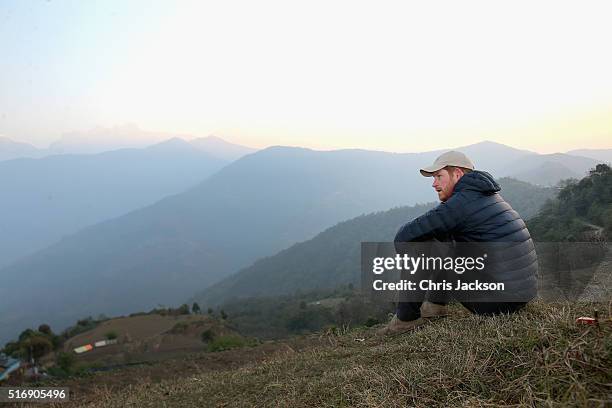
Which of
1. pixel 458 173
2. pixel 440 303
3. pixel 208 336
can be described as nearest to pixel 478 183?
pixel 458 173

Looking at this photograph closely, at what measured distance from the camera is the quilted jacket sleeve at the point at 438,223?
3715 mm

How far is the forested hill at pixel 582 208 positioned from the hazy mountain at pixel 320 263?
50012 millimetres

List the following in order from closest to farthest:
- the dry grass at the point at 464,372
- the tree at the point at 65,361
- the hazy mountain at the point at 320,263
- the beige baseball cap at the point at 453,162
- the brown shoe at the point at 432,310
A: the dry grass at the point at 464,372, the beige baseball cap at the point at 453,162, the brown shoe at the point at 432,310, the tree at the point at 65,361, the hazy mountain at the point at 320,263

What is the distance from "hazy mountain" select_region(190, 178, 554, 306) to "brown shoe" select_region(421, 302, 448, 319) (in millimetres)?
74646

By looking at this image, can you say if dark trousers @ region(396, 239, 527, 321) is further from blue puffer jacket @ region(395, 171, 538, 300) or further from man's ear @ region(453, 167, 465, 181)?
man's ear @ region(453, 167, 465, 181)

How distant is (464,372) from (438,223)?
1570 millimetres

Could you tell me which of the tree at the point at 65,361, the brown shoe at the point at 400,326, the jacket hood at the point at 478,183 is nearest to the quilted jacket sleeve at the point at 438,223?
the jacket hood at the point at 478,183

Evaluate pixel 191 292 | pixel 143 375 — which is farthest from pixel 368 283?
pixel 191 292

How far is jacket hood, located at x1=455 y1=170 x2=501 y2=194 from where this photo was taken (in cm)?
373

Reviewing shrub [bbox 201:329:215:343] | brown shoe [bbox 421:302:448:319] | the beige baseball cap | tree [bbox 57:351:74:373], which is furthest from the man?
tree [bbox 57:351:74:373]

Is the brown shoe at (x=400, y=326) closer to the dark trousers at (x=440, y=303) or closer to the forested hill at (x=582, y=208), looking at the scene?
the dark trousers at (x=440, y=303)

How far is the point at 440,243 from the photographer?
394cm

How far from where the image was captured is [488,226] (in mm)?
3682

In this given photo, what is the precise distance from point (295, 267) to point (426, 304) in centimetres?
10782
